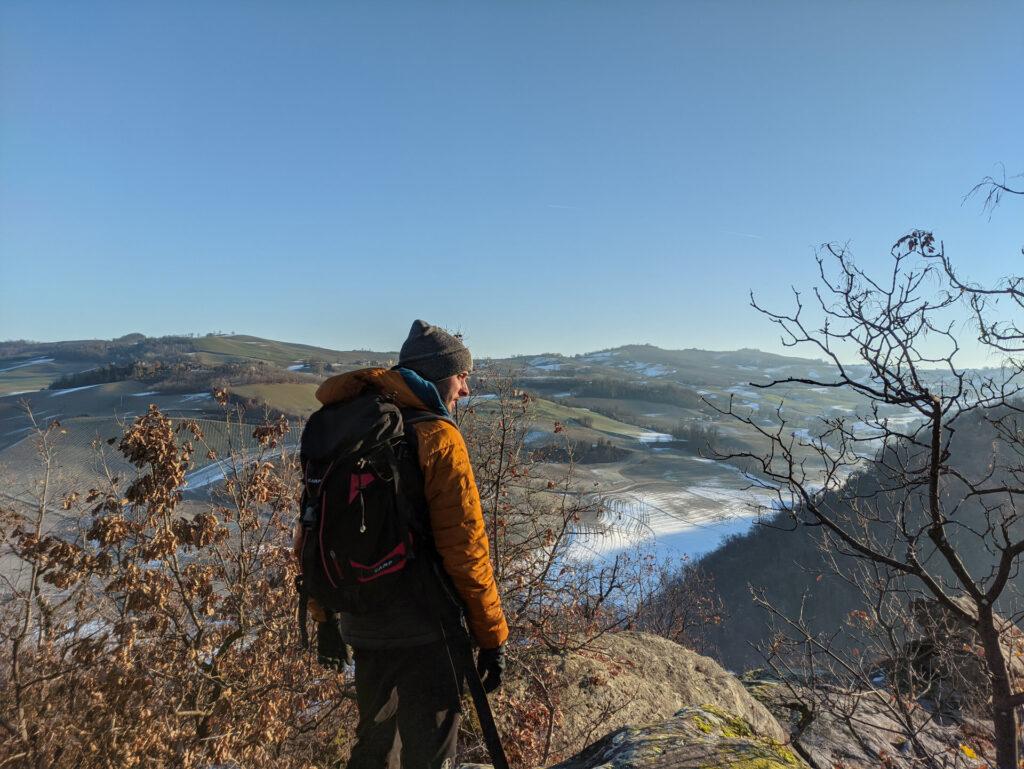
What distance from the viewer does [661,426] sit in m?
99.7

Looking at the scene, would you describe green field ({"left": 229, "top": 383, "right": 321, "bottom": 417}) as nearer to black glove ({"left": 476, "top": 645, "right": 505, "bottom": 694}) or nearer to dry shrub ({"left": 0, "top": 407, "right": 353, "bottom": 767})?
dry shrub ({"left": 0, "top": 407, "right": 353, "bottom": 767})

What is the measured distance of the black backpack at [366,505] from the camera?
2402mm

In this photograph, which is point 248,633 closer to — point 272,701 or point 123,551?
point 272,701

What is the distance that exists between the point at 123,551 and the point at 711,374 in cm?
17463

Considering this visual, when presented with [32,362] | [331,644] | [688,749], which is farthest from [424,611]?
[32,362]

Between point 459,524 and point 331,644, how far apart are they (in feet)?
3.51

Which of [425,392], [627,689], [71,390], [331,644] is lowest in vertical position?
[71,390]

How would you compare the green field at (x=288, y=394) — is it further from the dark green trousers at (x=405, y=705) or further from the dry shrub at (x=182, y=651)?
the dark green trousers at (x=405, y=705)

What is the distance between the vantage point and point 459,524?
2455 millimetres

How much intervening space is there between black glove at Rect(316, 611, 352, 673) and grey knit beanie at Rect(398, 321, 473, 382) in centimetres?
133

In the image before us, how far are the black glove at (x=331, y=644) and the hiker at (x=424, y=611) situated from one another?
8.2 inches

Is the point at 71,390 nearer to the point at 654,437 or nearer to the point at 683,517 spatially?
the point at 683,517

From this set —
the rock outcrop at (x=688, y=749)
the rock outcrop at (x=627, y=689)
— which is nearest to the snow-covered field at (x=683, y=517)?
the rock outcrop at (x=627, y=689)

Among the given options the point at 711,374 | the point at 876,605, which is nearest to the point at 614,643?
the point at 876,605
